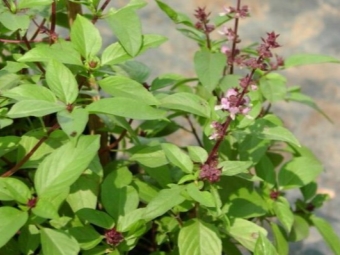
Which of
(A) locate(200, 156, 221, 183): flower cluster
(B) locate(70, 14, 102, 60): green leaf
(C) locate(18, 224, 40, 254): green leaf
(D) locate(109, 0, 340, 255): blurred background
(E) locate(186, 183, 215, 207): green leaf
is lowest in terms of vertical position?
(D) locate(109, 0, 340, 255): blurred background

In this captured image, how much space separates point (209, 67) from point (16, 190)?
35 cm

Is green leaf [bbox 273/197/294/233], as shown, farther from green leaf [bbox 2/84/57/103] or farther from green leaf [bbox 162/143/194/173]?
green leaf [bbox 2/84/57/103]

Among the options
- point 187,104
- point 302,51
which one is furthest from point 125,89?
point 302,51

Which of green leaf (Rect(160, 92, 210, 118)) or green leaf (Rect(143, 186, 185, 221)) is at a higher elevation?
green leaf (Rect(160, 92, 210, 118))

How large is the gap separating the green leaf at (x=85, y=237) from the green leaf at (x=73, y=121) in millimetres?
130

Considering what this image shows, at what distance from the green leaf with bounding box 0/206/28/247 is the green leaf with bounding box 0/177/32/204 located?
1.0 inches

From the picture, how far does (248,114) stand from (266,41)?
9cm

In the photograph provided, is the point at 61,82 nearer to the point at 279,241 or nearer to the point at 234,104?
the point at 234,104

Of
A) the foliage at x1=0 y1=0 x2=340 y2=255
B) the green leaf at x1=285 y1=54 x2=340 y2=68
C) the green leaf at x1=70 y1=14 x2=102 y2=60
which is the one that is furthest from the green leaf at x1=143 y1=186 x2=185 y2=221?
the green leaf at x1=285 y1=54 x2=340 y2=68

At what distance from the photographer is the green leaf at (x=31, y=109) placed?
2.22ft

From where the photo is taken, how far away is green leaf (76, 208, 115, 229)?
0.77 meters

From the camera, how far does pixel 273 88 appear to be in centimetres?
97

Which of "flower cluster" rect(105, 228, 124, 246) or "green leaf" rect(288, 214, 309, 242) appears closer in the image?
"flower cluster" rect(105, 228, 124, 246)

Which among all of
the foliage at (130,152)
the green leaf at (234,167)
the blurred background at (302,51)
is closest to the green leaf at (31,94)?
the foliage at (130,152)
